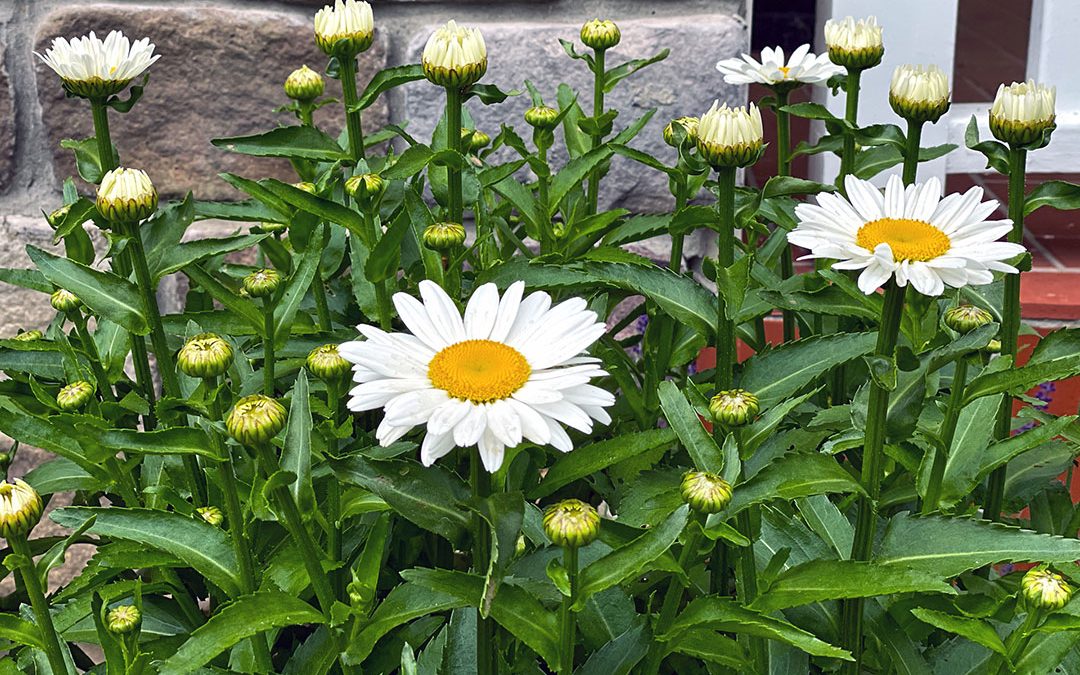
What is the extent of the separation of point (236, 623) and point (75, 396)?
0.26 metres

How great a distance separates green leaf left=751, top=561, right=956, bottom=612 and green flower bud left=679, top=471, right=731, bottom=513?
84mm

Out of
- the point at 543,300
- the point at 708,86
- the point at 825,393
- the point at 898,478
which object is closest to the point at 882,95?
the point at 708,86

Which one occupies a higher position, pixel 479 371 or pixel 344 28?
pixel 344 28

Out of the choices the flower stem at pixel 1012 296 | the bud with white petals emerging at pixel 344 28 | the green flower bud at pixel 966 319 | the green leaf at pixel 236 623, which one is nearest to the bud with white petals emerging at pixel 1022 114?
the flower stem at pixel 1012 296

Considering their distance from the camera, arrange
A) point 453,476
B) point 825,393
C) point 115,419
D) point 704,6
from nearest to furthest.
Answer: point 453,476, point 115,419, point 825,393, point 704,6

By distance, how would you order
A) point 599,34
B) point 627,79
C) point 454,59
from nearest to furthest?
point 454,59 → point 599,34 → point 627,79

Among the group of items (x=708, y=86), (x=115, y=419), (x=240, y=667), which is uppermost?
(x=708, y=86)

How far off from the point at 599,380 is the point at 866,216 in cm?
36

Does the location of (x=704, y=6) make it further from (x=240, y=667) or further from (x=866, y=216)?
(x=240, y=667)

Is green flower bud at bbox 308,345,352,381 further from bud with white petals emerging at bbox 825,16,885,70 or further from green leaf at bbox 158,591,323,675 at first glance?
bud with white petals emerging at bbox 825,16,885,70

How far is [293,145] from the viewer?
36.1 inches

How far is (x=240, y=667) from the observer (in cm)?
77

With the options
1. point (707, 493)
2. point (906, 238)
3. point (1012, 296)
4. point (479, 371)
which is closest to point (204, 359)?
point (479, 371)

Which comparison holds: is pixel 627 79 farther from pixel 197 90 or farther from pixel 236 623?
pixel 236 623
